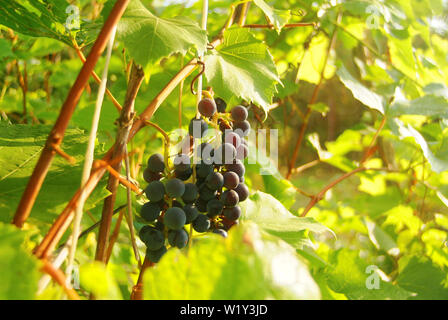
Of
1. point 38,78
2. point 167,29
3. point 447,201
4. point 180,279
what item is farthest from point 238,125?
point 38,78

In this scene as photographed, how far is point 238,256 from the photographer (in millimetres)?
336

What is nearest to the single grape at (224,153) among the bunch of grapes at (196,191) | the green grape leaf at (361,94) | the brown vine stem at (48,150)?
the bunch of grapes at (196,191)

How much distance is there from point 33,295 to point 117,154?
0.70 feet

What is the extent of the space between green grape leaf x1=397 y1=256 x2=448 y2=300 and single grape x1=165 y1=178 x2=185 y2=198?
0.67 m

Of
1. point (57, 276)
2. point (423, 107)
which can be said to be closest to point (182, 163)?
point (57, 276)

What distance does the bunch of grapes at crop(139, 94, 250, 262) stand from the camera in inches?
22.1

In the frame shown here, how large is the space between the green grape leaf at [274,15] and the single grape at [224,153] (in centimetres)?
26

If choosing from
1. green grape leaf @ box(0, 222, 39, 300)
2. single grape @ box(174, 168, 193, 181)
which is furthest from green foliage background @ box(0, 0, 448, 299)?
single grape @ box(174, 168, 193, 181)

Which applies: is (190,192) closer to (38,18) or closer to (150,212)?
(150,212)

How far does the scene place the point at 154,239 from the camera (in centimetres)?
57

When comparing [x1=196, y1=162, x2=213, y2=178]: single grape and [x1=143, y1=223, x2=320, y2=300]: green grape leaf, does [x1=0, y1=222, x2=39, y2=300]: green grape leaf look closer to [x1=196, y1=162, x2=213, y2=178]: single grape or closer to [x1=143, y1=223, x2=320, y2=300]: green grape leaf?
[x1=143, y1=223, x2=320, y2=300]: green grape leaf

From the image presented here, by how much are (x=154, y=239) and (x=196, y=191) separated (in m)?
0.09

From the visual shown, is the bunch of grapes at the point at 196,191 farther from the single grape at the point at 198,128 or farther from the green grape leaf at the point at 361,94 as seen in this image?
the green grape leaf at the point at 361,94
